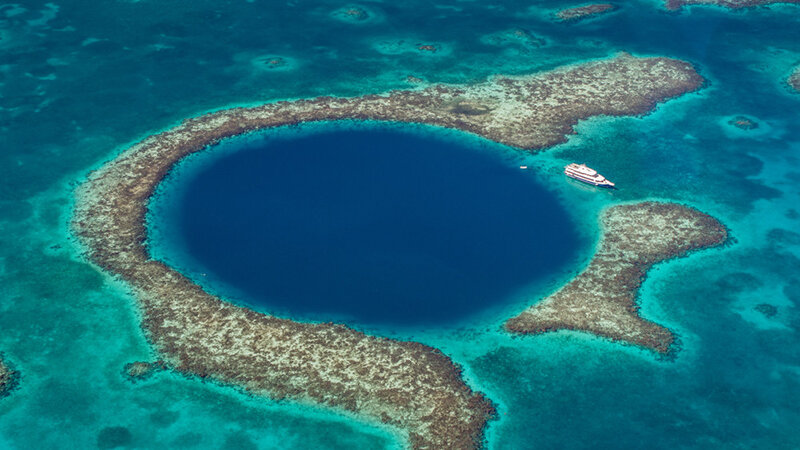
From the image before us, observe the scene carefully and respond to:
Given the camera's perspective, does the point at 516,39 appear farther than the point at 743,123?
Yes

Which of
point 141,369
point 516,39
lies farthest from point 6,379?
point 516,39

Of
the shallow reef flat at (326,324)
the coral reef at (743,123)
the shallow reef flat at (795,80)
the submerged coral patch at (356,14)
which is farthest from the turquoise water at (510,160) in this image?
the shallow reef flat at (326,324)

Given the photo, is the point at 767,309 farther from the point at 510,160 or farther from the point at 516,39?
the point at 516,39

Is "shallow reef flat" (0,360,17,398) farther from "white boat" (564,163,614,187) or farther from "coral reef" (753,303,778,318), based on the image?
"coral reef" (753,303,778,318)

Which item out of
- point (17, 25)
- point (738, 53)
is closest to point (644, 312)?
point (738, 53)

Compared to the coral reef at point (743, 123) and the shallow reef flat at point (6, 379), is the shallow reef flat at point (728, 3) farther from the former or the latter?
the shallow reef flat at point (6, 379)
